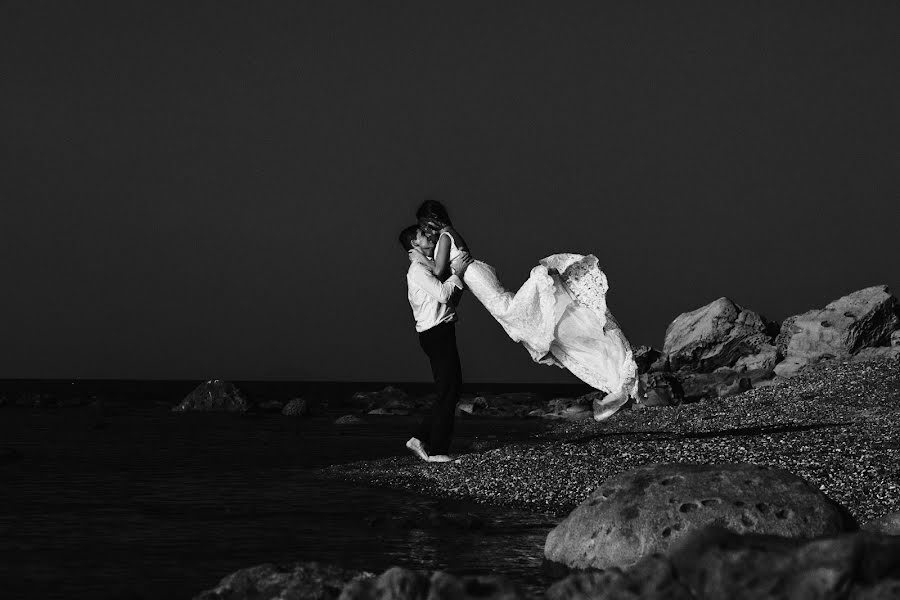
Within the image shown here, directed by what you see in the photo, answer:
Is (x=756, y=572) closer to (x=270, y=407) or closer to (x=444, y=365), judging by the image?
(x=444, y=365)

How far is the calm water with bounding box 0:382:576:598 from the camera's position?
841 cm

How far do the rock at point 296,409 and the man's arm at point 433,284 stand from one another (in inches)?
1121

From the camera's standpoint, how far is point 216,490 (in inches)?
557

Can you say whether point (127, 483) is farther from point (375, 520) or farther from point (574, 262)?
point (574, 262)

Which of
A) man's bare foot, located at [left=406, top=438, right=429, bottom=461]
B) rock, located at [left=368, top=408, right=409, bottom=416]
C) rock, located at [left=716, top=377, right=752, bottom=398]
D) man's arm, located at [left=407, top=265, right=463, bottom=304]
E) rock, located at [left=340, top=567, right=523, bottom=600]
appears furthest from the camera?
rock, located at [left=368, top=408, right=409, bottom=416]

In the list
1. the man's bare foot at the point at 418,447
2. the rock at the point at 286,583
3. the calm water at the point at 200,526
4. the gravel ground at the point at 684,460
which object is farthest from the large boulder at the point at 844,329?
the rock at the point at 286,583

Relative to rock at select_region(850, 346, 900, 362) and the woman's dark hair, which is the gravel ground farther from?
rock at select_region(850, 346, 900, 362)

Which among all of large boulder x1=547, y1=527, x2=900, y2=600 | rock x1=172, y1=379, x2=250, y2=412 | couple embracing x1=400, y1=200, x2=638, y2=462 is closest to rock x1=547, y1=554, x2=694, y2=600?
large boulder x1=547, y1=527, x2=900, y2=600

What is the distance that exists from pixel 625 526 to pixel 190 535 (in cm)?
450

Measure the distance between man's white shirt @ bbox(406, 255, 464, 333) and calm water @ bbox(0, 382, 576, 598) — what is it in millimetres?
2411

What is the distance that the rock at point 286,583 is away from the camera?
564cm

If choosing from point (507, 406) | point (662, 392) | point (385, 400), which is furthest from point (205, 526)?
point (385, 400)

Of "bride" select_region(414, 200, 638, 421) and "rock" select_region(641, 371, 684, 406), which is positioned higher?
"bride" select_region(414, 200, 638, 421)

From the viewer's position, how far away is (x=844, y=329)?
32656 millimetres
